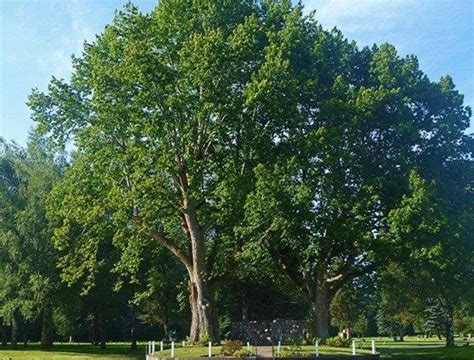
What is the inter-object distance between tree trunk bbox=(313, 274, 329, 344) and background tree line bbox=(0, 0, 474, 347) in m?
0.13

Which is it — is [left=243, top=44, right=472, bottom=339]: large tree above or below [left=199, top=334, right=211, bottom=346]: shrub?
above

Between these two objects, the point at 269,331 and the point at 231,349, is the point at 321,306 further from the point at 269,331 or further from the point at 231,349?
the point at 231,349

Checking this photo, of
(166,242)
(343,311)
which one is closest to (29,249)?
(166,242)

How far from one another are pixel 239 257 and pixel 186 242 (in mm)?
6042

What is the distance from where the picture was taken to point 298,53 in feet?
123

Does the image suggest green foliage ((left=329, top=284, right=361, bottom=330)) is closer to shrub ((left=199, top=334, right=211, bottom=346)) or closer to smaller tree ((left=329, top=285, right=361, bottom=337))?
smaller tree ((left=329, top=285, right=361, bottom=337))

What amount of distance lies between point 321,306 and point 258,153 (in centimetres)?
1250

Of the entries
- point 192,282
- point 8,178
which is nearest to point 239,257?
point 192,282

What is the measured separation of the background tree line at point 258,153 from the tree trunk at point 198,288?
9cm

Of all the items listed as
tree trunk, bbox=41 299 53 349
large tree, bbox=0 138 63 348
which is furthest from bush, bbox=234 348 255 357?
tree trunk, bbox=41 299 53 349

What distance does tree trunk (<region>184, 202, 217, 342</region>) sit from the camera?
35938 millimetres

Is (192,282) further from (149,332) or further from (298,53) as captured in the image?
(149,332)

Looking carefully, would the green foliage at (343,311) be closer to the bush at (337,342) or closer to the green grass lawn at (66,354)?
the green grass lawn at (66,354)

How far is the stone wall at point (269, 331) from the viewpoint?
132 feet
